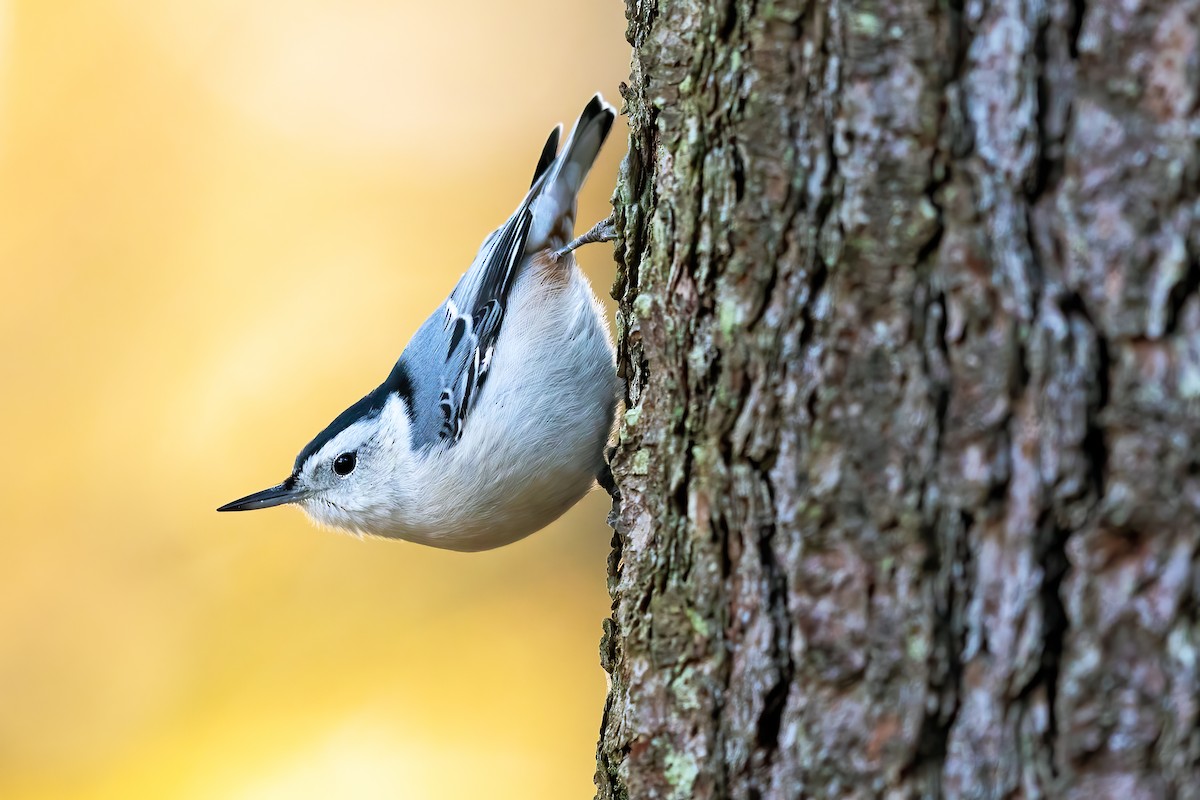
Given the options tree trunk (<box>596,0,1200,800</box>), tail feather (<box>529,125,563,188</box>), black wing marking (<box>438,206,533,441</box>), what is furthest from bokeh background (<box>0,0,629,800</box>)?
tree trunk (<box>596,0,1200,800</box>)

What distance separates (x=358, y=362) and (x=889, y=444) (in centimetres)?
305

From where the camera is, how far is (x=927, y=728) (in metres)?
0.94

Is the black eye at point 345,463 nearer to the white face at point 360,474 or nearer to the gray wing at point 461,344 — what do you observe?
the white face at point 360,474

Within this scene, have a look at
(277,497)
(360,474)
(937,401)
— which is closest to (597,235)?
(360,474)

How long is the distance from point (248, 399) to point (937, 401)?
3.29 metres

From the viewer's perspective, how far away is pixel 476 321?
241 centimetres

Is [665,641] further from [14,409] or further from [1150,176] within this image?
[14,409]

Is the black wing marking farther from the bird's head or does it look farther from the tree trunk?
the tree trunk

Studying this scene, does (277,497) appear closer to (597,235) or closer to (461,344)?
(461,344)

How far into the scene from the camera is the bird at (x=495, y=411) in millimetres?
2070

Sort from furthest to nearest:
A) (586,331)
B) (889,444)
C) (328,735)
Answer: (328,735) → (586,331) → (889,444)

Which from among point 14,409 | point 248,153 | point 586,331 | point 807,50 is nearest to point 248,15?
point 248,153

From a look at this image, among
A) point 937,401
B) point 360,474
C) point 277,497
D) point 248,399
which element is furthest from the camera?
point 248,399

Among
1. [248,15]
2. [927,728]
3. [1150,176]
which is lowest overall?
[927,728]
